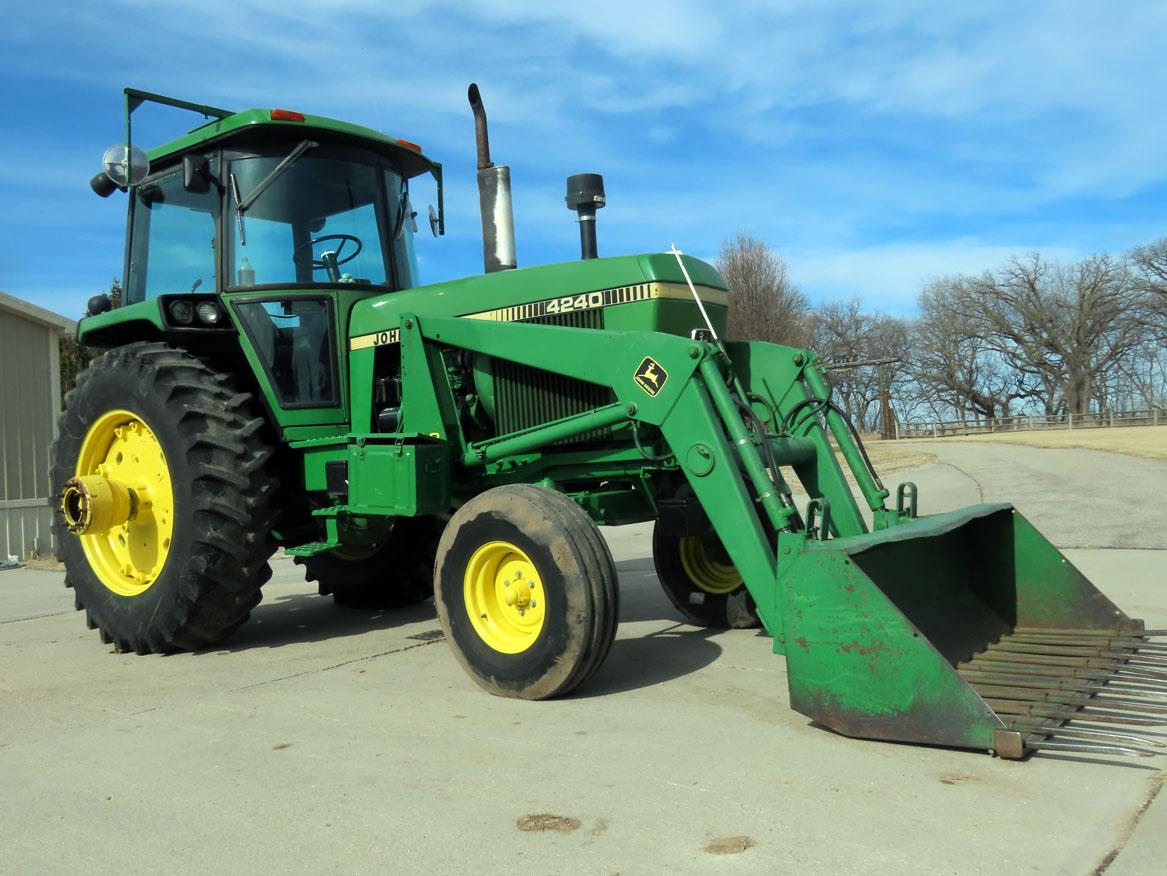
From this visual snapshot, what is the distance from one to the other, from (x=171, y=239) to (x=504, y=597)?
10.8 ft

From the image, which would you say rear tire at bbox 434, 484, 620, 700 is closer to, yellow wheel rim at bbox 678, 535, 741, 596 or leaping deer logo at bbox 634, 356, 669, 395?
leaping deer logo at bbox 634, 356, 669, 395

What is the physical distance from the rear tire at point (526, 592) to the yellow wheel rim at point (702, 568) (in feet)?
5.63

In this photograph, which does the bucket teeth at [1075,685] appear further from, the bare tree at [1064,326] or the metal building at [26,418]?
the bare tree at [1064,326]

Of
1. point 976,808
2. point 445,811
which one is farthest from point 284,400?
point 976,808

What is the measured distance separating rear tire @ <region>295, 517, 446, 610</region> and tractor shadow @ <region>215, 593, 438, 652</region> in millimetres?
120

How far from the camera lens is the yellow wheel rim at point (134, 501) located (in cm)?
593

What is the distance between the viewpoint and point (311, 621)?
704 cm

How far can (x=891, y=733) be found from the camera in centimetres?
357

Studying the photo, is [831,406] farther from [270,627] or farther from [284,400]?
[270,627]

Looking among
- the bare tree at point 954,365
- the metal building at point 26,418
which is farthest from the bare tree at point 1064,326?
the metal building at point 26,418

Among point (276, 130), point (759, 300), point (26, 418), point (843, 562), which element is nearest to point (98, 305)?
point (276, 130)

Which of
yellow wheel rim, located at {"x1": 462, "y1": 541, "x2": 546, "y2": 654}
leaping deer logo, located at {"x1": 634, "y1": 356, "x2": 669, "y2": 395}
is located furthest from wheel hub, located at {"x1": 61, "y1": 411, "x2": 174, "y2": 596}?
leaping deer logo, located at {"x1": 634, "y1": 356, "x2": 669, "y2": 395}

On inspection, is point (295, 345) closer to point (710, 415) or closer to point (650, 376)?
point (650, 376)

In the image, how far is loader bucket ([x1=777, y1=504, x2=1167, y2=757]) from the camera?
11.4ft
